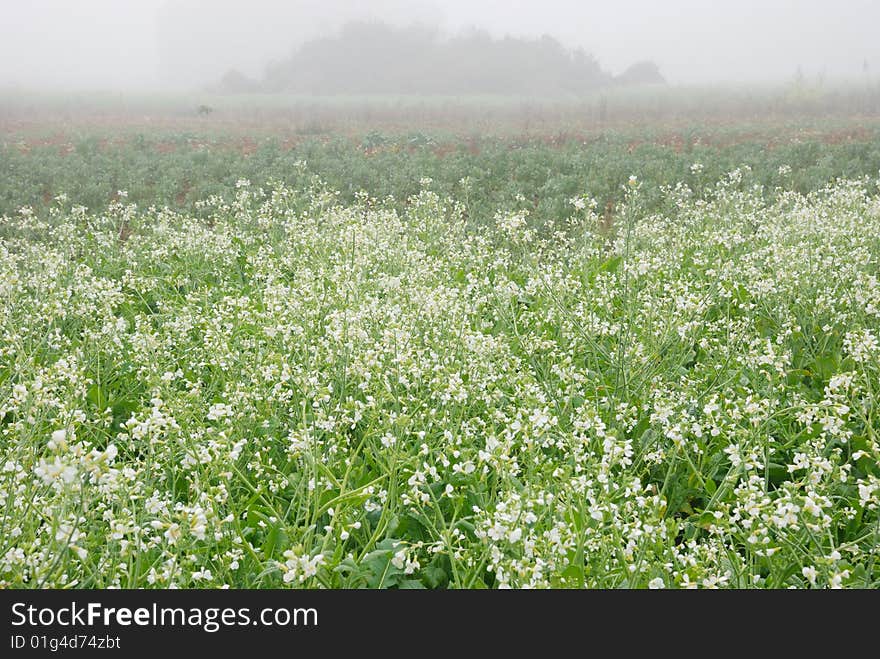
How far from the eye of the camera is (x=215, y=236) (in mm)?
7949

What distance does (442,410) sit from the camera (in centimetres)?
369

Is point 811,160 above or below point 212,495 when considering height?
above

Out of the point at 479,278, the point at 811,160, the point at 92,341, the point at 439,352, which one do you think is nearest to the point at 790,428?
the point at 439,352

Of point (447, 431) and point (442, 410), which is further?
point (442, 410)

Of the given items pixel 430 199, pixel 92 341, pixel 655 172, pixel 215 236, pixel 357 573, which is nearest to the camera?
pixel 357 573

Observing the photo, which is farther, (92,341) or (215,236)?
(215,236)

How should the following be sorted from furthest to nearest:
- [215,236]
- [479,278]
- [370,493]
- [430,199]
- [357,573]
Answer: [430,199] → [215,236] → [479,278] → [370,493] → [357,573]

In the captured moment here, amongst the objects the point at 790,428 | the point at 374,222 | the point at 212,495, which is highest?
the point at 374,222

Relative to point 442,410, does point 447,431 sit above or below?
above

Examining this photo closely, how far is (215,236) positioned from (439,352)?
16.0 ft

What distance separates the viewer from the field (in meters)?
2.34

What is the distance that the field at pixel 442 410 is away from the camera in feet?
7.67

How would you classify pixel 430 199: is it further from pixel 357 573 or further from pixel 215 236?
pixel 357 573

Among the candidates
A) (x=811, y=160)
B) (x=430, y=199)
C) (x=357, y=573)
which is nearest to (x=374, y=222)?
(x=430, y=199)
